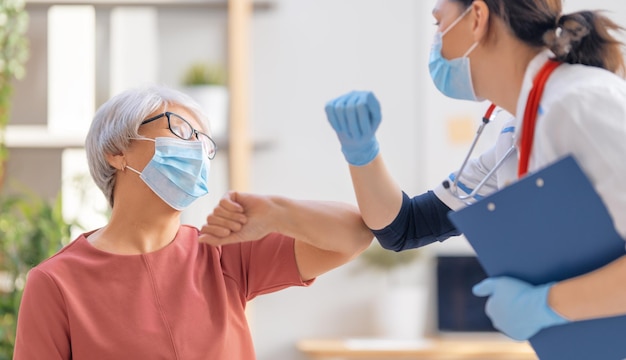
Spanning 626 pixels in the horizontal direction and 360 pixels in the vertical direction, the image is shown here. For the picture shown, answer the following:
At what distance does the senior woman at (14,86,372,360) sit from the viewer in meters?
1.60

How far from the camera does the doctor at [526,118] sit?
1.16 metres

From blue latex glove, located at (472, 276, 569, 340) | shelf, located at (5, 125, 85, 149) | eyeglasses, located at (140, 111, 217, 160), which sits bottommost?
shelf, located at (5, 125, 85, 149)

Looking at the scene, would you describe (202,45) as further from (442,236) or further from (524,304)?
(524,304)

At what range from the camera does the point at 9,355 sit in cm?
321

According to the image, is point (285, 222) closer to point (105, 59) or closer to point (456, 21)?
point (456, 21)

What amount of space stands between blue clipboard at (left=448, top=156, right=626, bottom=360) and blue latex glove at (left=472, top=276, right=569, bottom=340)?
0.03 meters

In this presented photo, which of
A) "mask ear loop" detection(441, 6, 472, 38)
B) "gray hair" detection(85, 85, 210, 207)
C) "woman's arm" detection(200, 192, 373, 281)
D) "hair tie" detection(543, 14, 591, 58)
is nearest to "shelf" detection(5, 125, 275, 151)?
"gray hair" detection(85, 85, 210, 207)

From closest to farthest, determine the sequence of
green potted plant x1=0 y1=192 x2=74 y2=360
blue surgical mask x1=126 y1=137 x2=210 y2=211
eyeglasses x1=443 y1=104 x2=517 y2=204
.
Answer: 1. eyeglasses x1=443 y1=104 x2=517 y2=204
2. blue surgical mask x1=126 y1=137 x2=210 y2=211
3. green potted plant x1=0 y1=192 x2=74 y2=360

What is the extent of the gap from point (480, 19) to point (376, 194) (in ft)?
1.19

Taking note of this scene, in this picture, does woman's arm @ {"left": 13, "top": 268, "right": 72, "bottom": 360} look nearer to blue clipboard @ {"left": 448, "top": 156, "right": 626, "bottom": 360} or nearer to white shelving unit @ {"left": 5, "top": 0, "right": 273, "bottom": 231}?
blue clipboard @ {"left": 448, "top": 156, "right": 626, "bottom": 360}

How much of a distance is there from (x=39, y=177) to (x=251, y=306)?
1168mm

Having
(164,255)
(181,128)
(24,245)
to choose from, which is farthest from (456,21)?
(24,245)

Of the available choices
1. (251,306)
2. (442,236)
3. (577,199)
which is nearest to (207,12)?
(251,306)

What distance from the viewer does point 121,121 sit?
1789mm
